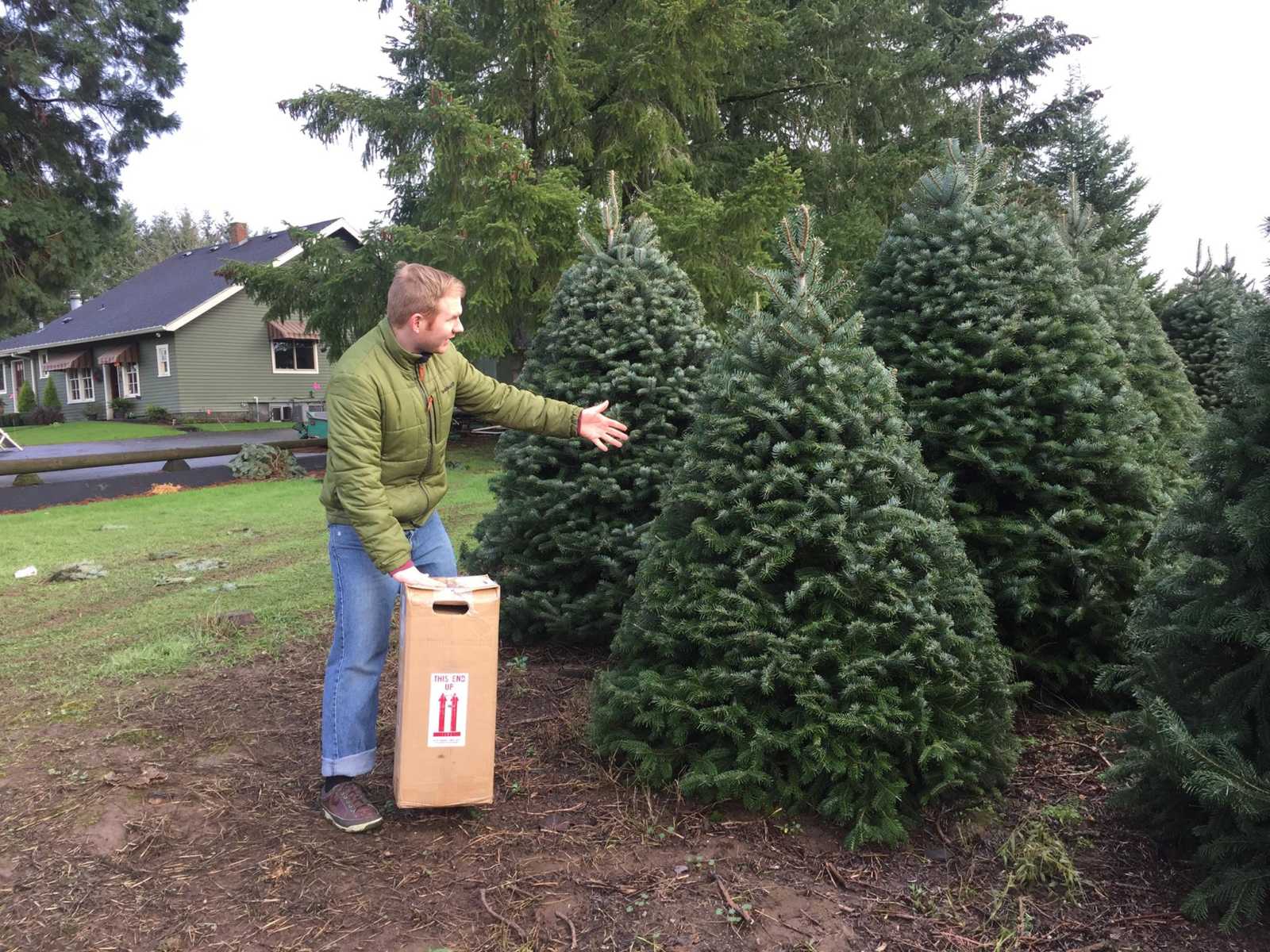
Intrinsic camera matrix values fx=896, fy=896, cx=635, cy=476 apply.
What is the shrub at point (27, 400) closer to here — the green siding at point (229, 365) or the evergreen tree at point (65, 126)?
the green siding at point (229, 365)

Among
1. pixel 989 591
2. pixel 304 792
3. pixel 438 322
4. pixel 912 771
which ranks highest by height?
pixel 438 322

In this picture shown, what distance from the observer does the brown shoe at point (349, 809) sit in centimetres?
326

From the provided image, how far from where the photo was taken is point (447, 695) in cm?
323

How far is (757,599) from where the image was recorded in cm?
314

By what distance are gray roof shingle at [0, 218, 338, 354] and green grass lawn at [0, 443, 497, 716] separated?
2292 centimetres

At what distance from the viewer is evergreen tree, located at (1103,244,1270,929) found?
240cm

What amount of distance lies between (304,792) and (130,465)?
1818 cm

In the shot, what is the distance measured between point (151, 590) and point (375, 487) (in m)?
5.71

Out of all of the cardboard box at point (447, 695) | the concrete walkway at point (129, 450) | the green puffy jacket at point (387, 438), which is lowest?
the concrete walkway at point (129, 450)

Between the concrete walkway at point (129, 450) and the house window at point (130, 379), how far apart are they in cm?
Answer: 902

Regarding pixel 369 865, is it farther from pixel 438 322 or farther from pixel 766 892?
pixel 438 322

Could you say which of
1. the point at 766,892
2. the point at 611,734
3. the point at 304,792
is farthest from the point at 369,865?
the point at 766,892

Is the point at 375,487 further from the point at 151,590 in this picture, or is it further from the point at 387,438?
the point at 151,590

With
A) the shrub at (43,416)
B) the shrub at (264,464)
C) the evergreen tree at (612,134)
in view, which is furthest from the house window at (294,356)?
the shrub at (264,464)
